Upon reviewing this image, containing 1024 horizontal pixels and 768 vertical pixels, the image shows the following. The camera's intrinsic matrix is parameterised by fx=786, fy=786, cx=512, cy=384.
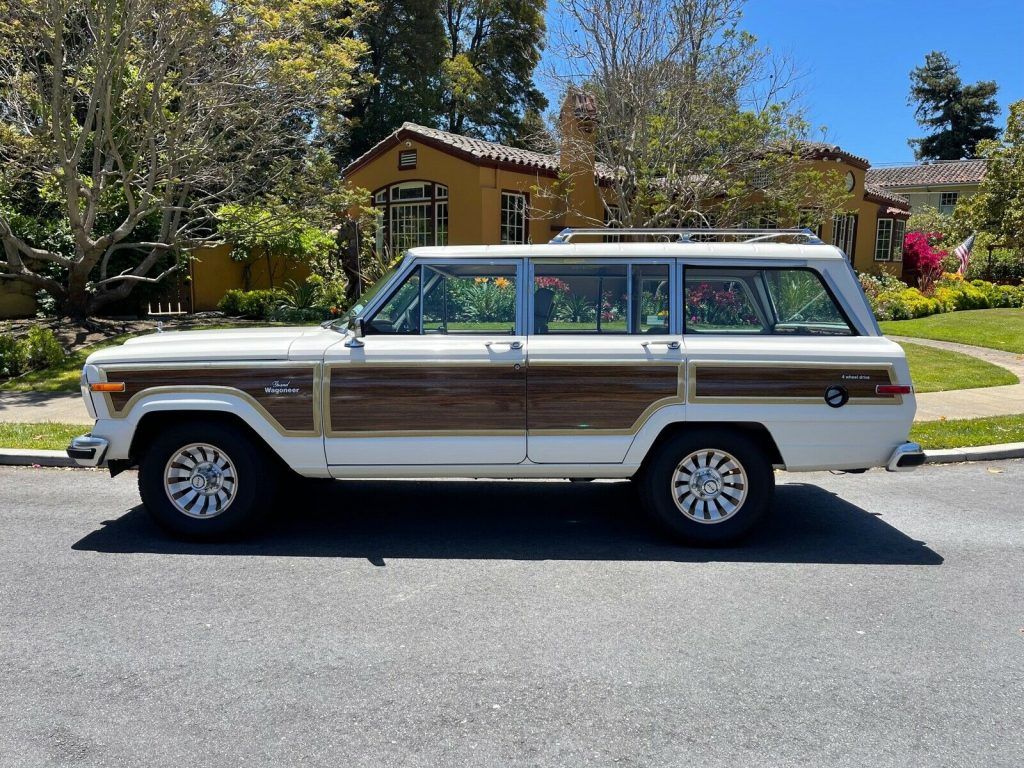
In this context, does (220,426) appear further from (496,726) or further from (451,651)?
(496,726)

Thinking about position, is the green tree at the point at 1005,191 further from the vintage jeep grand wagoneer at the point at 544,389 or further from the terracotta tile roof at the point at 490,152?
the vintage jeep grand wagoneer at the point at 544,389

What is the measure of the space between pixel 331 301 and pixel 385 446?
47.2 ft

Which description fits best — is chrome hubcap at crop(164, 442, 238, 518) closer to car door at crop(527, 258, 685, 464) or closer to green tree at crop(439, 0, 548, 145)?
car door at crop(527, 258, 685, 464)

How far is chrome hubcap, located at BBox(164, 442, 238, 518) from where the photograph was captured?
17.5ft

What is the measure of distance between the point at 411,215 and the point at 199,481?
1655cm

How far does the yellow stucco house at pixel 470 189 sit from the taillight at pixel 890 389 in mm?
13352

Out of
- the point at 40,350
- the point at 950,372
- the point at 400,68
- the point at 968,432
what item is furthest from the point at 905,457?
the point at 400,68

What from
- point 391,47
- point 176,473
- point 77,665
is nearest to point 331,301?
point 176,473

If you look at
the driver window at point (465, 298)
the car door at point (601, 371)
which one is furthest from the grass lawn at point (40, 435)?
the car door at point (601, 371)

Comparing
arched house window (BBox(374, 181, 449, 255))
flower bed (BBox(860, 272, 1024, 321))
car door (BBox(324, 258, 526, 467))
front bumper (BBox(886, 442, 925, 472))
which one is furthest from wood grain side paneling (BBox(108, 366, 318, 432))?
flower bed (BBox(860, 272, 1024, 321))

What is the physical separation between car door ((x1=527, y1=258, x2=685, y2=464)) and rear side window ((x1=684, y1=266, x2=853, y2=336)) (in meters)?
0.21

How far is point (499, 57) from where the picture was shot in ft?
121

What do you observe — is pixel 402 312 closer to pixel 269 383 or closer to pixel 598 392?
pixel 269 383

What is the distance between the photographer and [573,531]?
5.76 metres
